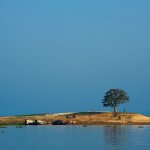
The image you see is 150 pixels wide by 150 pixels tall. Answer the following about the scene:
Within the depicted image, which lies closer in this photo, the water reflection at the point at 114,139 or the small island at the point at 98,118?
the water reflection at the point at 114,139

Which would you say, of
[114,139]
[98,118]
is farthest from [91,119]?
[114,139]

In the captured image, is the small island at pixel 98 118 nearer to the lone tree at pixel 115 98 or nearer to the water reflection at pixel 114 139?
the lone tree at pixel 115 98

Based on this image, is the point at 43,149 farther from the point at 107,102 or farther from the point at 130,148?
the point at 107,102

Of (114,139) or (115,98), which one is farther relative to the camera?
(115,98)

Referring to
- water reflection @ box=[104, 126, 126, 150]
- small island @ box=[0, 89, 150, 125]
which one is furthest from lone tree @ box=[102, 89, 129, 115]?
water reflection @ box=[104, 126, 126, 150]

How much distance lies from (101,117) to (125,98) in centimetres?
755

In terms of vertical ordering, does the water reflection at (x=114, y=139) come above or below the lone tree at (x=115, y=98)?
below

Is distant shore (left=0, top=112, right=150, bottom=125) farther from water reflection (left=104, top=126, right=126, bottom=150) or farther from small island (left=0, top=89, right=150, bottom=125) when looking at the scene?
water reflection (left=104, top=126, right=126, bottom=150)

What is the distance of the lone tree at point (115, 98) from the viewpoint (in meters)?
121

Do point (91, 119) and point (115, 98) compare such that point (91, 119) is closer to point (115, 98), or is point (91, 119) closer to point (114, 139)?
point (115, 98)

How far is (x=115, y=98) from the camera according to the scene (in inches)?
4751

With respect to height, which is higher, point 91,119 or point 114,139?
point 91,119

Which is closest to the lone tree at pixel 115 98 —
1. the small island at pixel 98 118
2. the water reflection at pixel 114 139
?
the small island at pixel 98 118

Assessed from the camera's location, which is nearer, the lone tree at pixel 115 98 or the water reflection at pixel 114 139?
the water reflection at pixel 114 139
